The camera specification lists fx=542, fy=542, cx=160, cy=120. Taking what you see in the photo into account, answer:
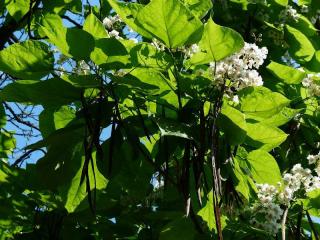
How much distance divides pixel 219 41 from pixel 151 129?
293mm

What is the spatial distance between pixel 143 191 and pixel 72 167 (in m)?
0.39

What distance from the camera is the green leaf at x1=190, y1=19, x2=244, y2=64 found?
1.07 m

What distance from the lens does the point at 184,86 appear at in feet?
4.04

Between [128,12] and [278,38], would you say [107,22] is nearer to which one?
[128,12]

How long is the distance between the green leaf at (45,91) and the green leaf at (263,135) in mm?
407

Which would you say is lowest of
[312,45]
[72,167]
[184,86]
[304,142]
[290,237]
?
[290,237]

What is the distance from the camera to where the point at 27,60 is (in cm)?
115

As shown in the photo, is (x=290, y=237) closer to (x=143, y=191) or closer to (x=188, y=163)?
(x=143, y=191)

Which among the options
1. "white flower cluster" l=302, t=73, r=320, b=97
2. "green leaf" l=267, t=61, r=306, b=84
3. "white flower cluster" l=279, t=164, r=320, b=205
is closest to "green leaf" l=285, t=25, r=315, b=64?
"white flower cluster" l=302, t=73, r=320, b=97

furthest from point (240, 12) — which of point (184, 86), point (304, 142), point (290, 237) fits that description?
point (184, 86)

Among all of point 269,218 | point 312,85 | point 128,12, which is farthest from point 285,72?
point 128,12

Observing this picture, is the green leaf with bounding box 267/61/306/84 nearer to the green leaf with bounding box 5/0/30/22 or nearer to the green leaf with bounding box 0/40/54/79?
the green leaf with bounding box 0/40/54/79

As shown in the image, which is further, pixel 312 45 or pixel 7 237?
pixel 312 45

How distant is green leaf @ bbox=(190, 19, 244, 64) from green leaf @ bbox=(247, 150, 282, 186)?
37 centimetres
